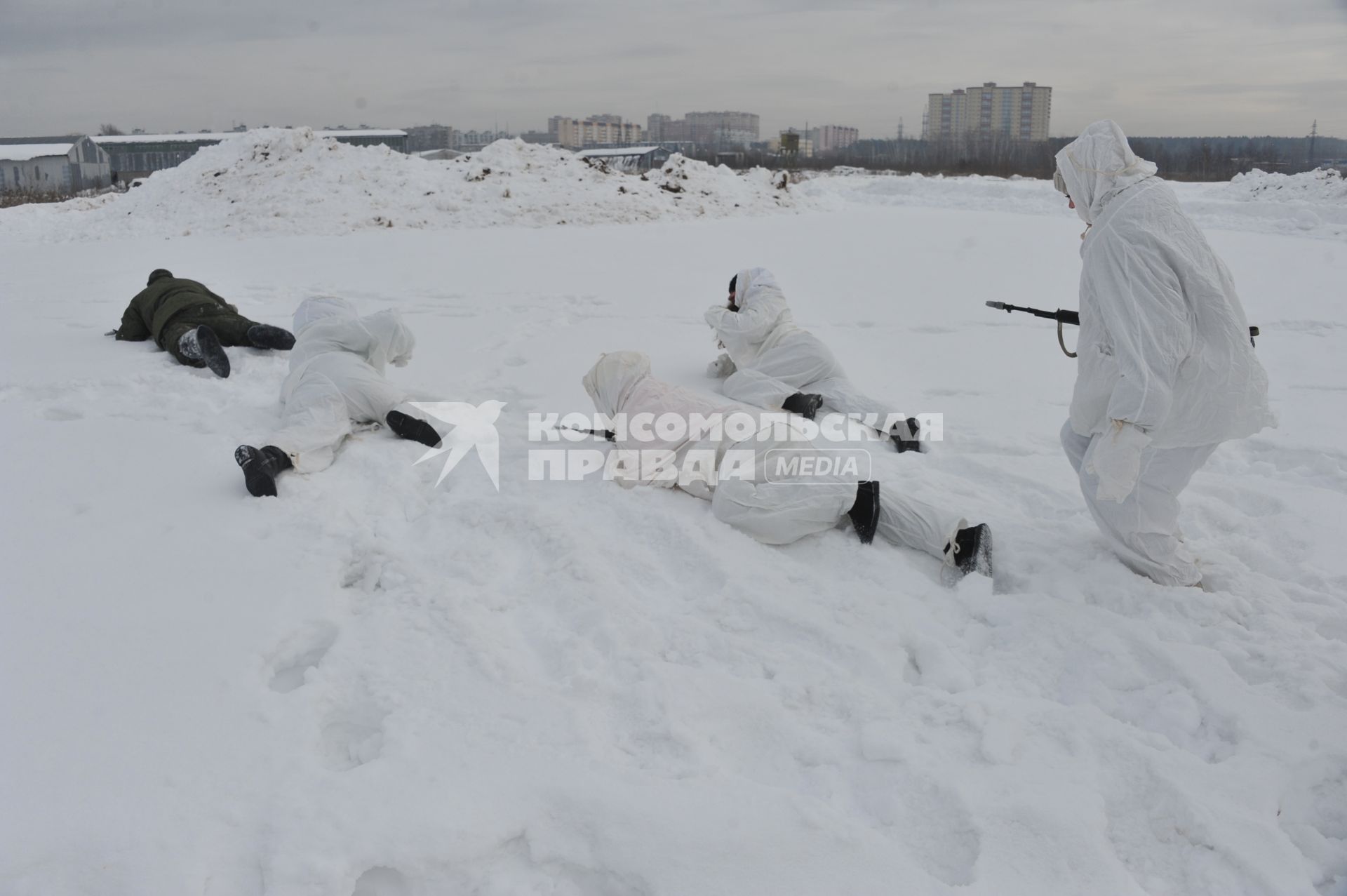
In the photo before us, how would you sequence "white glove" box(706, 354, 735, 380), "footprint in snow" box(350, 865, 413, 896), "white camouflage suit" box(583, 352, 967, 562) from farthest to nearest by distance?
"white glove" box(706, 354, 735, 380)
"white camouflage suit" box(583, 352, 967, 562)
"footprint in snow" box(350, 865, 413, 896)

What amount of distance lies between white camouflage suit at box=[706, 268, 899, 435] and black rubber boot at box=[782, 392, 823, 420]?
0.10m

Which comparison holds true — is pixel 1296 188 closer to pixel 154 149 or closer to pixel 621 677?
pixel 621 677

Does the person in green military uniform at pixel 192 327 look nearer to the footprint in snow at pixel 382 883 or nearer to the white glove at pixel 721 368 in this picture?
the white glove at pixel 721 368

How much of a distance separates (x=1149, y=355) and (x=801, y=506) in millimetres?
1274

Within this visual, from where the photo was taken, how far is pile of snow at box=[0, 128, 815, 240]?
43.3 feet

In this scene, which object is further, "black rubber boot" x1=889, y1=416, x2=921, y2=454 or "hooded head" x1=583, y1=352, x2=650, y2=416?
"black rubber boot" x1=889, y1=416, x2=921, y2=454

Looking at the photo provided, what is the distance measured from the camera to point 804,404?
4.91 metres

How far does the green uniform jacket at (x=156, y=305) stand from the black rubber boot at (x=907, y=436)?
448 cm

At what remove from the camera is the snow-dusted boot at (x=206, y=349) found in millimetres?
5168

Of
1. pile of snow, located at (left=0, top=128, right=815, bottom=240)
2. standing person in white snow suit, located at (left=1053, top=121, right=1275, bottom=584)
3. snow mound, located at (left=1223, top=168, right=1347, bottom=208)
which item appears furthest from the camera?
snow mound, located at (left=1223, top=168, right=1347, bottom=208)

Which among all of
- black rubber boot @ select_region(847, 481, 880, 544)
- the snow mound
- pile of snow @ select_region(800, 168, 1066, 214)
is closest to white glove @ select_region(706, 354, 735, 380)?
black rubber boot @ select_region(847, 481, 880, 544)

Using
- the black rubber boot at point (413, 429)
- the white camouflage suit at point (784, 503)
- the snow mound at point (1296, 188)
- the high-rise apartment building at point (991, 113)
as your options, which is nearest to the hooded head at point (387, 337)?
the black rubber boot at point (413, 429)

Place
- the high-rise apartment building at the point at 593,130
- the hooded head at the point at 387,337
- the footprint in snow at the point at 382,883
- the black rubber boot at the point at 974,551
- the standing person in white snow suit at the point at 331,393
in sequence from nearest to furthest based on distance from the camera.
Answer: the footprint in snow at the point at 382,883
the black rubber boot at the point at 974,551
the standing person in white snow suit at the point at 331,393
the hooded head at the point at 387,337
the high-rise apartment building at the point at 593,130

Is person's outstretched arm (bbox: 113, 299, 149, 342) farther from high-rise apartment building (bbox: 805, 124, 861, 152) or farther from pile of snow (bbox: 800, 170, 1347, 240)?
high-rise apartment building (bbox: 805, 124, 861, 152)
